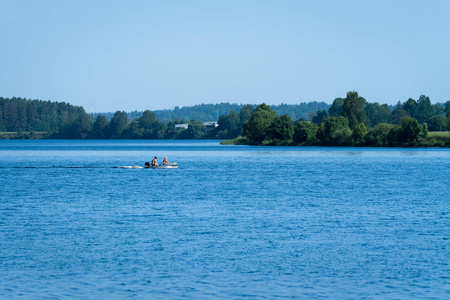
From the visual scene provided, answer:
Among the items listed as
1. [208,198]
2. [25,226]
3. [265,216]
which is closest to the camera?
[25,226]

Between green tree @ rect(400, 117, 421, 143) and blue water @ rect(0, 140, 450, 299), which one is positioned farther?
green tree @ rect(400, 117, 421, 143)

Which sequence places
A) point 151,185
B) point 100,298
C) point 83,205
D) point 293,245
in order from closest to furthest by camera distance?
1. point 100,298
2. point 293,245
3. point 83,205
4. point 151,185

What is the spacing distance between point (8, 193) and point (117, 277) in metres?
40.3

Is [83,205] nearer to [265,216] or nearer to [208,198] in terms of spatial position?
[208,198]

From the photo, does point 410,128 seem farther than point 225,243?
Yes

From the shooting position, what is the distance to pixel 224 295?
2411 cm

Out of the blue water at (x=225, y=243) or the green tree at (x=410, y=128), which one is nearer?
the blue water at (x=225, y=243)

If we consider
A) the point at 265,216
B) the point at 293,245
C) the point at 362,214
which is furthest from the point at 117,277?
the point at 362,214

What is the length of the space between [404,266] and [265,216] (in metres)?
17.5

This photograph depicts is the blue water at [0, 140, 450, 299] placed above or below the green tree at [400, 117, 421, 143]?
below

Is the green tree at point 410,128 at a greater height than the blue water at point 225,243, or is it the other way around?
the green tree at point 410,128

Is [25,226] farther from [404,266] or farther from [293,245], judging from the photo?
[404,266]

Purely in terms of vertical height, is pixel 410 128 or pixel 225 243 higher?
pixel 410 128

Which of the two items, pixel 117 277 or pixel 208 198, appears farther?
pixel 208 198
